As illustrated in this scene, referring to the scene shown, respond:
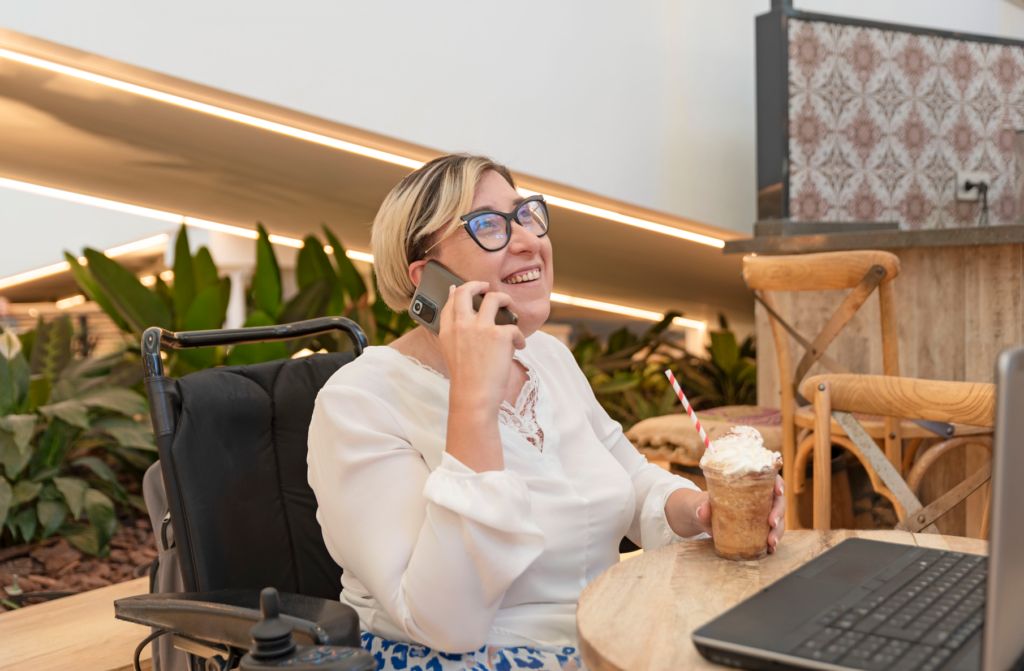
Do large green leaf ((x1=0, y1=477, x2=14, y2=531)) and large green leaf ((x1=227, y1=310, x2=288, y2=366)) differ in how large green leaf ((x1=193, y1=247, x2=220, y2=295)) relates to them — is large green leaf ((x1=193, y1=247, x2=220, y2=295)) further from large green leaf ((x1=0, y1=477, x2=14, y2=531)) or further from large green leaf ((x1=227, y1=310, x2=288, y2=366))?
large green leaf ((x1=0, y1=477, x2=14, y2=531))

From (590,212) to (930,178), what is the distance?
64.0 inches

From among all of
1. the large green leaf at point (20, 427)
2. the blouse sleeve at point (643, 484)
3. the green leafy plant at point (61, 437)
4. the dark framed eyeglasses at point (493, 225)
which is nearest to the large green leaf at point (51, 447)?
the green leafy plant at point (61, 437)

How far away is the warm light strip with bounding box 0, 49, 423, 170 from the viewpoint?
265 centimetres

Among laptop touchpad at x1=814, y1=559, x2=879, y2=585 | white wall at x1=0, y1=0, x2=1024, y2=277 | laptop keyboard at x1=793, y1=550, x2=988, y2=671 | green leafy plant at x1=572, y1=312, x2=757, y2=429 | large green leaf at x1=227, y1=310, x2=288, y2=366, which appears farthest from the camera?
green leafy plant at x1=572, y1=312, x2=757, y2=429

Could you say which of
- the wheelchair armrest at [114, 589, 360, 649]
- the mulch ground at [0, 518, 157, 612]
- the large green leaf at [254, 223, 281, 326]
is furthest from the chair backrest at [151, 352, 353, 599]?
the large green leaf at [254, 223, 281, 326]

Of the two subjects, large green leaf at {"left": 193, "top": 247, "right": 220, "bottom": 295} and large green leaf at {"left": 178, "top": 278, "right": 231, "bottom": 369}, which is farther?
large green leaf at {"left": 193, "top": 247, "right": 220, "bottom": 295}

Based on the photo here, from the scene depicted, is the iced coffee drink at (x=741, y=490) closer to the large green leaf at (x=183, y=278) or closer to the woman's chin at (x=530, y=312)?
the woman's chin at (x=530, y=312)

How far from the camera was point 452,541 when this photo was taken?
942mm

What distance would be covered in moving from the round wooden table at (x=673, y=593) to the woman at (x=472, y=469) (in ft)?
0.21

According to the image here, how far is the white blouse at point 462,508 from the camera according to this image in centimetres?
95

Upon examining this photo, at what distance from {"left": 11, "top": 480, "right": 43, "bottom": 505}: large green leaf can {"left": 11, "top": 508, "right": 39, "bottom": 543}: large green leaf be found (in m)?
0.04

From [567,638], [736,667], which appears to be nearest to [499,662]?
[567,638]

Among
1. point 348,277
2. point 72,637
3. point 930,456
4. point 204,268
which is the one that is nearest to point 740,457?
point 930,456

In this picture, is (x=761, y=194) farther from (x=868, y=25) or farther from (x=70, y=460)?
(x=70, y=460)
